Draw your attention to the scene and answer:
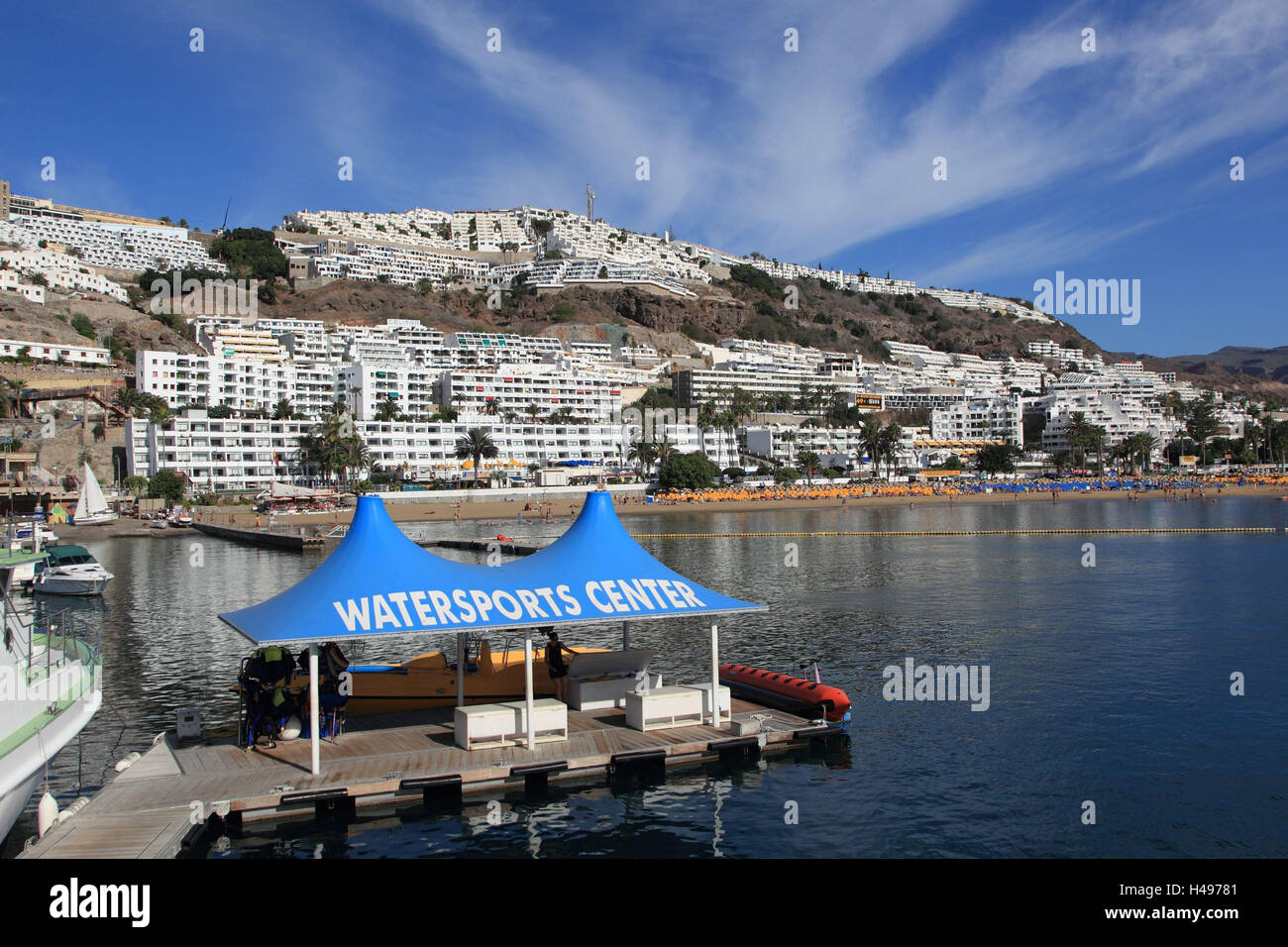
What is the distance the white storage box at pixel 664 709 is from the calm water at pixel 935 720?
1.40 m

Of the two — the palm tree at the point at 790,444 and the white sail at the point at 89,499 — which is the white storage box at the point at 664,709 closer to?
the white sail at the point at 89,499

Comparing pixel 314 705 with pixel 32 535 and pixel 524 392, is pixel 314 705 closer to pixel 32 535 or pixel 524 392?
pixel 32 535

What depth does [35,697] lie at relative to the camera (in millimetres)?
14398

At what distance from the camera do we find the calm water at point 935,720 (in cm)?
1561

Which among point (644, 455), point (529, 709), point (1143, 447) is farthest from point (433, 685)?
point (1143, 447)

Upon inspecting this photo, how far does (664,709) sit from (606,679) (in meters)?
2.01

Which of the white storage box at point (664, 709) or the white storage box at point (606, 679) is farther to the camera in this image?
the white storage box at point (606, 679)

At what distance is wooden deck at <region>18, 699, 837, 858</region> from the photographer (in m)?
14.0

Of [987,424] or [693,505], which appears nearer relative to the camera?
[693,505]

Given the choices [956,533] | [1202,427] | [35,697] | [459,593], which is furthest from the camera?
[1202,427]

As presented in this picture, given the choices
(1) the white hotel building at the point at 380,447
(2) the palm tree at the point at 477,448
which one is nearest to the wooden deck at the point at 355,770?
(1) the white hotel building at the point at 380,447

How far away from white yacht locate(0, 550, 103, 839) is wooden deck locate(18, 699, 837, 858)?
3.19 feet

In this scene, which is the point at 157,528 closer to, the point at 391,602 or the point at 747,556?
the point at 747,556
